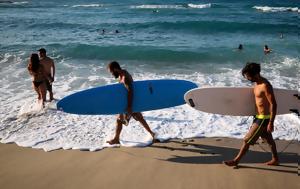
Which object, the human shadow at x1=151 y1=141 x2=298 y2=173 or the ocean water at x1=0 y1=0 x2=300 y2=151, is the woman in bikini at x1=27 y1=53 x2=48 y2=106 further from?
the human shadow at x1=151 y1=141 x2=298 y2=173

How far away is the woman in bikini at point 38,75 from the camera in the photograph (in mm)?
7382

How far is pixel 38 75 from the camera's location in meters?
7.64

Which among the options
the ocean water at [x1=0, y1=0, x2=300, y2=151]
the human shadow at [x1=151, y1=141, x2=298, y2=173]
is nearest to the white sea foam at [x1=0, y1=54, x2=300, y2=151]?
the ocean water at [x1=0, y1=0, x2=300, y2=151]

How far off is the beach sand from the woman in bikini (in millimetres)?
2093

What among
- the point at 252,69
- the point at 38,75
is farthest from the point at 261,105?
the point at 38,75

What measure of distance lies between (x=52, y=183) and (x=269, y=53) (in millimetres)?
12799

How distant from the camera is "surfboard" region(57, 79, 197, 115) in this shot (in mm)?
6043

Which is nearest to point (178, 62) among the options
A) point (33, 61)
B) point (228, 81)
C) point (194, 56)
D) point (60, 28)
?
point (194, 56)

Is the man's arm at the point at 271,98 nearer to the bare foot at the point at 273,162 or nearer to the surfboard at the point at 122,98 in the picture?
the bare foot at the point at 273,162

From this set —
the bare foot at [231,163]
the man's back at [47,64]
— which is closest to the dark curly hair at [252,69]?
the bare foot at [231,163]

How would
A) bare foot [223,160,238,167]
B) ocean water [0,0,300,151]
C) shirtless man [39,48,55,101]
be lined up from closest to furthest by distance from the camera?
bare foot [223,160,238,167] → ocean water [0,0,300,151] → shirtless man [39,48,55,101]

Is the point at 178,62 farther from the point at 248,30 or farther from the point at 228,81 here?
the point at 248,30

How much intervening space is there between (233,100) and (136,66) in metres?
8.17

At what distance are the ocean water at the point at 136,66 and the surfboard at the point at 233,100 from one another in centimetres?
101
